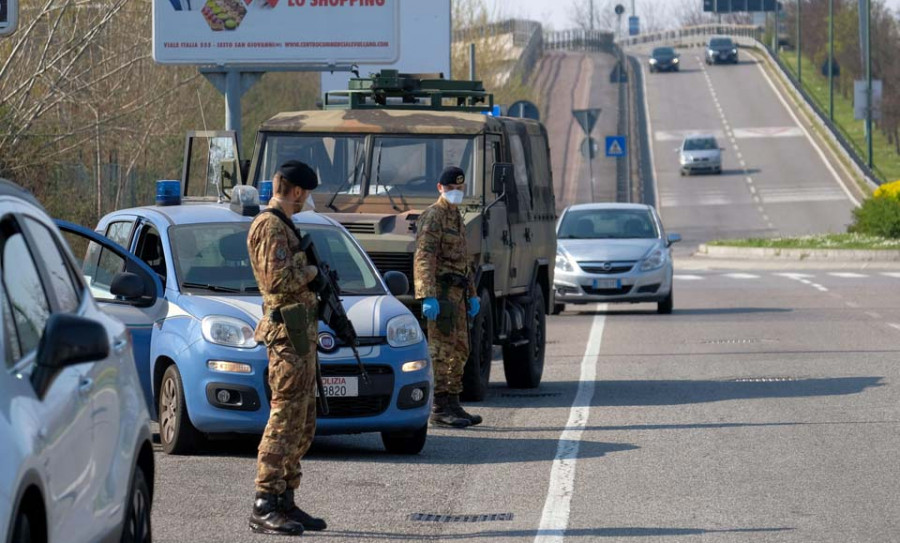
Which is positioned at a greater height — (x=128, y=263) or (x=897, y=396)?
(x=128, y=263)

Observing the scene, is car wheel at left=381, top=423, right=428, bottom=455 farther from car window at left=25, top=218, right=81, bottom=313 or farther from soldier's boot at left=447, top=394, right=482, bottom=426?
car window at left=25, top=218, right=81, bottom=313

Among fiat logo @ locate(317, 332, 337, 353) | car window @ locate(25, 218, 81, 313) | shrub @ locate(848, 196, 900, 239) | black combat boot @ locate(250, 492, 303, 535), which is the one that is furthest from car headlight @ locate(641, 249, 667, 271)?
car window @ locate(25, 218, 81, 313)

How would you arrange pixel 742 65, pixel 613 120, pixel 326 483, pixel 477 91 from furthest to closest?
pixel 742 65, pixel 613 120, pixel 477 91, pixel 326 483

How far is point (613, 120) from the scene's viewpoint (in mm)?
80125

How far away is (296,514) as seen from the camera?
27.5 ft

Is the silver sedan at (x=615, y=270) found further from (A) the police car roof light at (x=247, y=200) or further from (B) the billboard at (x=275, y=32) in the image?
(A) the police car roof light at (x=247, y=200)

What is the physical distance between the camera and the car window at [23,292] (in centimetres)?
523

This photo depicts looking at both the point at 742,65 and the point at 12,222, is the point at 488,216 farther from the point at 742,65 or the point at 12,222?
the point at 742,65

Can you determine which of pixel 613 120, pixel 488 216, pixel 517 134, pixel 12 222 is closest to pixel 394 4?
pixel 517 134

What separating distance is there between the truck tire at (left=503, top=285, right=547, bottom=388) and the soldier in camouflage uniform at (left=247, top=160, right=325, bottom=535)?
7.16 m

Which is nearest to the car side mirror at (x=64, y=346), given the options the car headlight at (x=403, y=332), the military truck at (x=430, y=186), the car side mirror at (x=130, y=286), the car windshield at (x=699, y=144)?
the car side mirror at (x=130, y=286)

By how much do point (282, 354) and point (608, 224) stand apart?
18.4m

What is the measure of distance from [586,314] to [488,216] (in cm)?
1166

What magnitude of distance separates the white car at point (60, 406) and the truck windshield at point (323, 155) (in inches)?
345
